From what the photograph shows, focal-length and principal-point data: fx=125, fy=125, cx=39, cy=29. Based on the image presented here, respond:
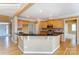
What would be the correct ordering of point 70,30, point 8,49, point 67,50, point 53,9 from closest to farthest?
1. point 67,50
2. point 8,49
3. point 53,9
4. point 70,30

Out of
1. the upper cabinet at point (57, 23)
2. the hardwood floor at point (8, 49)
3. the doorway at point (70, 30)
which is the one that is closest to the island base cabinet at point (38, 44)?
the hardwood floor at point (8, 49)

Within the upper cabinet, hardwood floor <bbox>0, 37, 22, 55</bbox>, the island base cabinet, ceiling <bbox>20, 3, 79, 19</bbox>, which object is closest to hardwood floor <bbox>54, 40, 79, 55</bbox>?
the island base cabinet

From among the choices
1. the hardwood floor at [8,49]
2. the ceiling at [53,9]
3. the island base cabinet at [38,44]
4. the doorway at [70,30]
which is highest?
the ceiling at [53,9]

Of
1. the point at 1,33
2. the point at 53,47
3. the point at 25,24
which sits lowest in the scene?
the point at 53,47

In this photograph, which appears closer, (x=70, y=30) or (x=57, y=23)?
(x=70, y=30)

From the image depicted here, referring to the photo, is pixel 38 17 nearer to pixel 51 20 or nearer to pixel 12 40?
pixel 51 20

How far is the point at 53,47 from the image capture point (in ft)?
20.7

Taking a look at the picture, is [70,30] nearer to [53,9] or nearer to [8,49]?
[53,9]

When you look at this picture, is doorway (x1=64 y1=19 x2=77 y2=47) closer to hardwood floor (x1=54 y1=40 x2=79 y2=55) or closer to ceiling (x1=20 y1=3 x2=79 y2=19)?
ceiling (x1=20 y1=3 x2=79 y2=19)

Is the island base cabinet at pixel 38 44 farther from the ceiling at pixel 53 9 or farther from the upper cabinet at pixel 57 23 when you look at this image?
the upper cabinet at pixel 57 23

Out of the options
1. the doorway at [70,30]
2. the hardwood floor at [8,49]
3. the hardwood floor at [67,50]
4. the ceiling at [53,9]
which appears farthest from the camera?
the doorway at [70,30]

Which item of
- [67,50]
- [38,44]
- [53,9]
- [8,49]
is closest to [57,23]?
[53,9]
